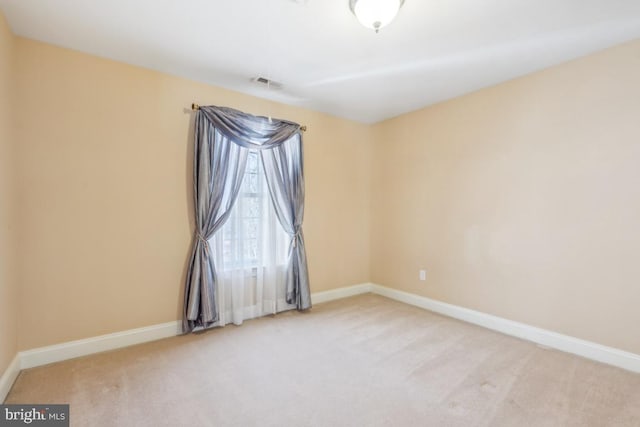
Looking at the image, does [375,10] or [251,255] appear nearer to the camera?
[375,10]

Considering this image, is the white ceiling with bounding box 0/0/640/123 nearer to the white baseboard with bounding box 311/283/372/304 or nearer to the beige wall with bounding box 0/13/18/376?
the beige wall with bounding box 0/13/18/376

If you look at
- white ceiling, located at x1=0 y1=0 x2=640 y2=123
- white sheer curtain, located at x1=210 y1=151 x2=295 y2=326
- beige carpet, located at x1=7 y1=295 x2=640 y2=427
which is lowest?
beige carpet, located at x1=7 y1=295 x2=640 y2=427

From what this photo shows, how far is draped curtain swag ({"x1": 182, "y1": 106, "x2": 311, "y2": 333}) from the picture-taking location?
2.77 meters

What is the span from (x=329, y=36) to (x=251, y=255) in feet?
7.27

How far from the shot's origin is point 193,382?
6.55 ft

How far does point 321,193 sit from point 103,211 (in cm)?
231

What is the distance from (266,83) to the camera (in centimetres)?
296

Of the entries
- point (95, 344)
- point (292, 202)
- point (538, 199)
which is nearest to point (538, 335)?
point (538, 199)

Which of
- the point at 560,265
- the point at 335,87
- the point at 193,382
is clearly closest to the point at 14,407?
the point at 193,382

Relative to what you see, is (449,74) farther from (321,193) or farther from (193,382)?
(193,382)

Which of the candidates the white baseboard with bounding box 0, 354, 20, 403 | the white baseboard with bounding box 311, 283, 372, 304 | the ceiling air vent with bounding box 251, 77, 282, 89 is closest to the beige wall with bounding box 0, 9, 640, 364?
the white baseboard with bounding box 0, 354, 20, 403

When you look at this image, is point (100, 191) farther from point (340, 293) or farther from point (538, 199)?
point (538, 199)

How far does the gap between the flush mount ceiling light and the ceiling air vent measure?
1302 mm

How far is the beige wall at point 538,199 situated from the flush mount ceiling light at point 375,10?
1.81 m
